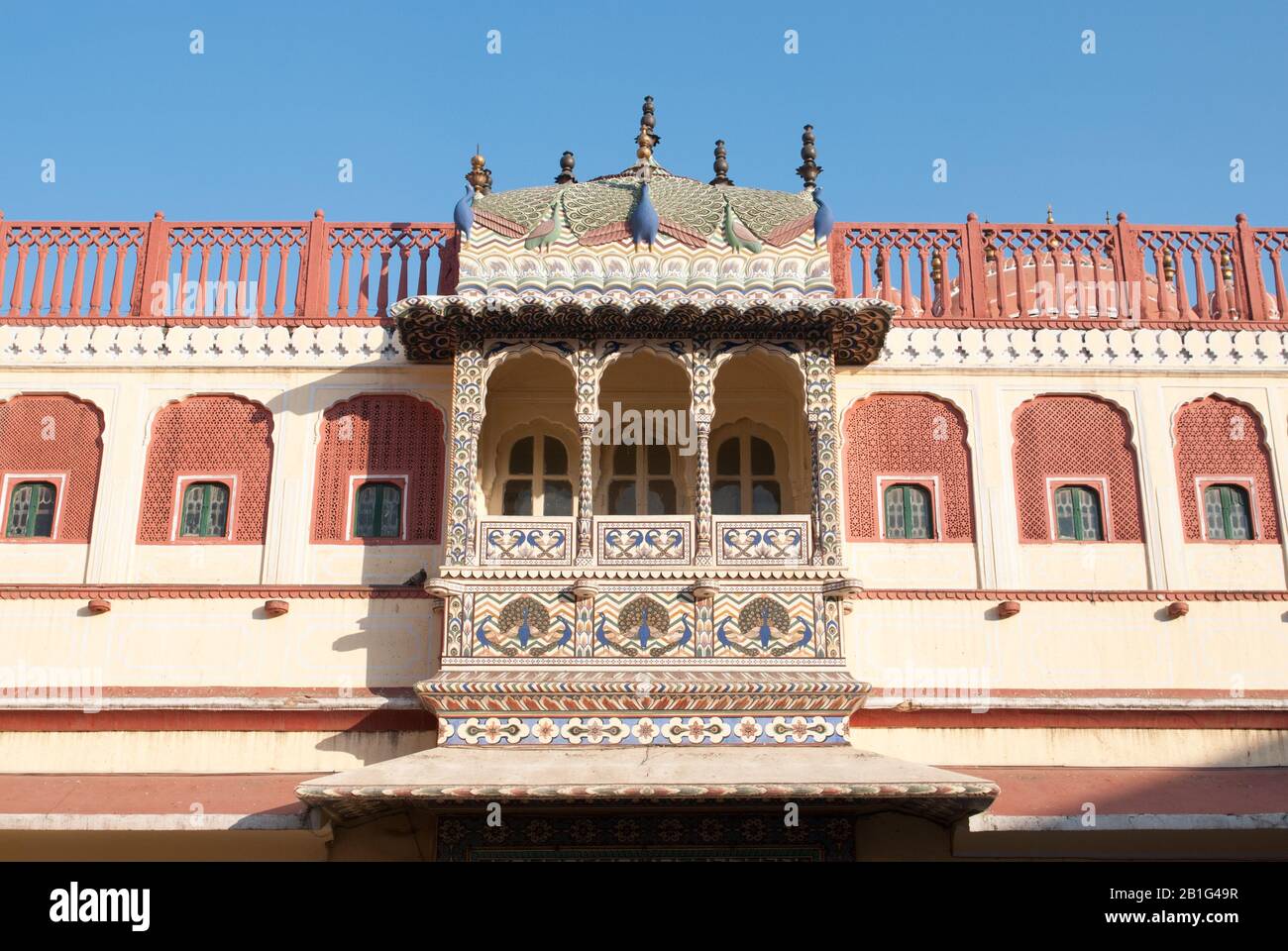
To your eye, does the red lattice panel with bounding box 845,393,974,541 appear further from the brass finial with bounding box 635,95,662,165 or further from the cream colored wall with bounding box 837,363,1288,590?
the brass finial with bounding box 635,95,662,165

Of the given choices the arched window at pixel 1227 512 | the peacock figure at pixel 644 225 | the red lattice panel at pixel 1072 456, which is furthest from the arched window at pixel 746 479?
the arched window at pixel 1227 512

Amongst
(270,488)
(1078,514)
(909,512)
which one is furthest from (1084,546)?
(270,488)

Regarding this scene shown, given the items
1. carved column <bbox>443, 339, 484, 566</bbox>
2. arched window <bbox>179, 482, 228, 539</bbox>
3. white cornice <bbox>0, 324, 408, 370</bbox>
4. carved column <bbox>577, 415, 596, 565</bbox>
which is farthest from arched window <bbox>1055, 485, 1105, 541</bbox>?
arched window <bbox>179, 482, 228, 539</bbox>

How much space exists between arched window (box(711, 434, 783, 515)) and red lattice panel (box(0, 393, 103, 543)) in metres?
5.95

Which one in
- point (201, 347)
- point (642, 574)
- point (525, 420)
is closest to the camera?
point (642, 574)

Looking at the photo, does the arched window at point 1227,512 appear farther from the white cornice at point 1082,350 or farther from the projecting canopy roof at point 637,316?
the projecting canopy roof at point 637,316

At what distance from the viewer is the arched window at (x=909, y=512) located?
12398 millimetres

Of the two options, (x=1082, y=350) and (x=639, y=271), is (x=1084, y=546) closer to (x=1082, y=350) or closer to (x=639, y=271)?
(x=1082, y=350)

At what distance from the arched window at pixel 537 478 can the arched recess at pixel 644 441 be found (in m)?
0.41

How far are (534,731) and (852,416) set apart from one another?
4344 millimetres

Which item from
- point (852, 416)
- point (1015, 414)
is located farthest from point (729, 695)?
point (1015, 414)

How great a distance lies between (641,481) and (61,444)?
556cm

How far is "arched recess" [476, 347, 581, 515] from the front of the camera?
42.6 ft

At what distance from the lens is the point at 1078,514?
1248 cm
